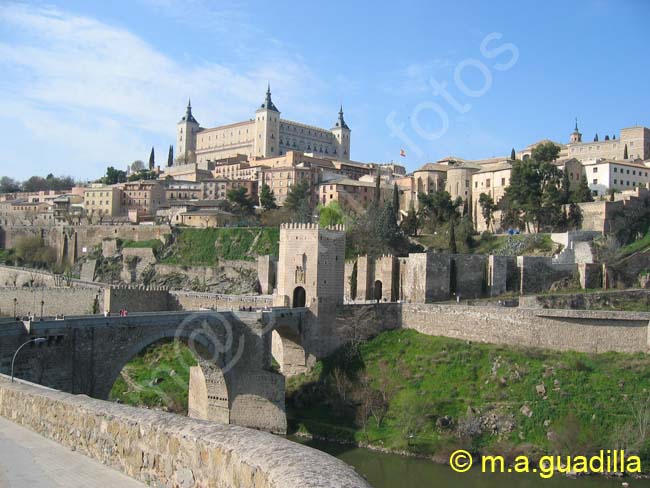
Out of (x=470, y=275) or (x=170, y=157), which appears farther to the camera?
(x=170, y=157)

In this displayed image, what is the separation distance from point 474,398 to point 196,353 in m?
10.3

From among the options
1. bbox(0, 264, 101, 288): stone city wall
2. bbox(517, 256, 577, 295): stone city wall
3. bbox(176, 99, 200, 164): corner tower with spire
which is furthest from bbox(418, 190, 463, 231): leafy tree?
bbox(176, 99, 200, 164): corner tower with spire

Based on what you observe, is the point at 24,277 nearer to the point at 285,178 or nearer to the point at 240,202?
the point at 240,202

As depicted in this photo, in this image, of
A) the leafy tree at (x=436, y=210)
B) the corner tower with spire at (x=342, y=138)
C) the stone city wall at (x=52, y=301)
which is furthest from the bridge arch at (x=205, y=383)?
the corner tower with spire at (x=342, y=138)

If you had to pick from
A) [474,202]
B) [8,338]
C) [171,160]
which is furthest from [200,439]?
[171,160]

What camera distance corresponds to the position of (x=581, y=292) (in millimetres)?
34188

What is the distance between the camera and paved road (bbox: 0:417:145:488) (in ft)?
26.3

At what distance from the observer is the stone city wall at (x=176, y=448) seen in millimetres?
5590

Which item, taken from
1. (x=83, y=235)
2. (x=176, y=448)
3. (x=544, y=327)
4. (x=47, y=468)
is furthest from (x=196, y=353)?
(x=83, y=235)

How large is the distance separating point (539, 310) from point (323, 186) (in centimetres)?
4316

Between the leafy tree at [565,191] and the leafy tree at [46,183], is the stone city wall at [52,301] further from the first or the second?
the leafy tree at [46,183]

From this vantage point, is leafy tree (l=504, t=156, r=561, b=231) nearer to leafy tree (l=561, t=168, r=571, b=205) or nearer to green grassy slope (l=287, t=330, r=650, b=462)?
leafy tree (l=561, t=168, r=571, b=205)

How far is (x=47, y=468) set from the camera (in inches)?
340

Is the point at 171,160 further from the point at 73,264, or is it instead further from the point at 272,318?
the point at 272,318
